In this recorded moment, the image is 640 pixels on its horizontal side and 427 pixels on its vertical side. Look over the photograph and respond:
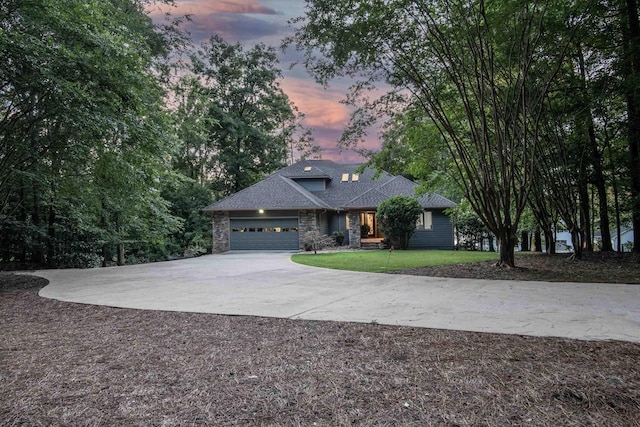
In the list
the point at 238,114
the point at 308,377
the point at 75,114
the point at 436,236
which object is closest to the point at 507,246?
the point at 308,377

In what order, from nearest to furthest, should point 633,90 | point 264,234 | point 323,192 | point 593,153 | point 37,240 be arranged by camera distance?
point 633,90 < point 593,153 < point 37,240 < point 264,234 < point 323,192

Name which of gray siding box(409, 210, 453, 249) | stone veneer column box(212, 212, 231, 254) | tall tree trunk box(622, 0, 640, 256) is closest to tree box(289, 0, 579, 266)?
tall tree trunk box(622, 0, 640, 256)

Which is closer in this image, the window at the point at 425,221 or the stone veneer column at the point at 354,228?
the window at the point at 425,221

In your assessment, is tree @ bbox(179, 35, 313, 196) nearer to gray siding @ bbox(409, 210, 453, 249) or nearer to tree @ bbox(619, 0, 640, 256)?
gray siding @ bbox(409, 210, 453, 249)

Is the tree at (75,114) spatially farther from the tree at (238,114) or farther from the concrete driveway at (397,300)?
the tree at (238,114)

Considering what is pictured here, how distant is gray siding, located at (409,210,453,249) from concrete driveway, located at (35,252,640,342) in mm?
10779

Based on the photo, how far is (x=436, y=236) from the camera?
17938 mm

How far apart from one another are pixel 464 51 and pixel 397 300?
233 inches

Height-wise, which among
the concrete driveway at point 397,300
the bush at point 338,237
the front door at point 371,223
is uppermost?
the front door at point 371,223

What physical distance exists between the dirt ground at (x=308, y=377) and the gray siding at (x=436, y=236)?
14.9 metres

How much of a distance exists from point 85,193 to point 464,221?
49.5 feet

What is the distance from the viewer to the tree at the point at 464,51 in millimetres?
7195

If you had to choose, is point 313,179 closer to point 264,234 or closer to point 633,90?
point 264,234

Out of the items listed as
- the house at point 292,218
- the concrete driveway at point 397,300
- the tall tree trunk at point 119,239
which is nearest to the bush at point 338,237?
the house at point 292,218
